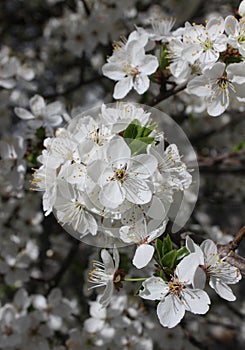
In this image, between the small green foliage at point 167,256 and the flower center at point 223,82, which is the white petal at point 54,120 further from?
the small green foliage at point 167,256

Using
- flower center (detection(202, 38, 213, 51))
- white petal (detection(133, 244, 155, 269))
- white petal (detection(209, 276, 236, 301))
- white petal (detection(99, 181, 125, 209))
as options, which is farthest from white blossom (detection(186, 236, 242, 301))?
flower center (detection(202, 38, 213, 51))

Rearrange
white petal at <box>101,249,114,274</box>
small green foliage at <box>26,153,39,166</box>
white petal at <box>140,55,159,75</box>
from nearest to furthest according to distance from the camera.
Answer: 1. white petal at <box>101,249,114,274</box>
2. white petal at <box>140,55,159,75</box>
3. small green foliage at <box>26,153,39,166</box>

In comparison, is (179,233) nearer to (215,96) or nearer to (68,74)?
(215,96)

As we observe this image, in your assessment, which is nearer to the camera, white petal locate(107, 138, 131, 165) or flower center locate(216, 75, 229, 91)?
white petal locate(107, 138, 131, 165)

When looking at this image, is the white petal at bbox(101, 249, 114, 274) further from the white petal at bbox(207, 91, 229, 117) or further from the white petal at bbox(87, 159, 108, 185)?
the white petal at bbox(207, 91, 229, 117)

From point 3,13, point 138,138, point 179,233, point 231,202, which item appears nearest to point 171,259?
point 179,233

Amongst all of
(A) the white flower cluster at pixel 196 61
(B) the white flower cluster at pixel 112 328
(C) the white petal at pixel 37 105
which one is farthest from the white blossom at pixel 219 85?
(B) the white flower cluster at pixel 112 328

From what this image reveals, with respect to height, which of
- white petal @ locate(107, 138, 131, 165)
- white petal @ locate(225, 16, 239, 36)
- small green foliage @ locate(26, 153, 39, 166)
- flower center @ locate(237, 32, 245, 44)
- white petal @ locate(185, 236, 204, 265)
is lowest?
small green foliage @ locate(26, 153, 39, 166)

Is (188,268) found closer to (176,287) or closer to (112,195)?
(176,287)
